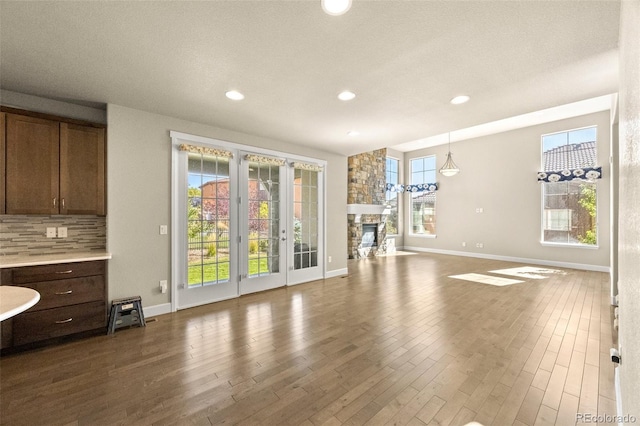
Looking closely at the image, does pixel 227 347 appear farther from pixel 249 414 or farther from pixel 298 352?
pixel 249 414

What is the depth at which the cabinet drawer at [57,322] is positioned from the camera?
249 centimetres

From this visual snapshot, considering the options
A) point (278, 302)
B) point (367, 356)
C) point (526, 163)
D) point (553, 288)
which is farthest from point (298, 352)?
point (526, 163)

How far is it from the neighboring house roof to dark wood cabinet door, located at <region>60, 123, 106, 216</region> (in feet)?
30.4

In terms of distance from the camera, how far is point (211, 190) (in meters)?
3.91

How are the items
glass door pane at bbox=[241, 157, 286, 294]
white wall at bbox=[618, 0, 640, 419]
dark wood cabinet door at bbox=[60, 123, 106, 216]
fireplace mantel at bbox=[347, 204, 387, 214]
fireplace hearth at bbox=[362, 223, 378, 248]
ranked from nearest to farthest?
white wall at bbox=[618, 0, 640, 419] < dark wood cabinet door at bbox=[60, 123, 106, 216] < glass door pane at bbox=[241, 157, 286, 294] < fireplace mantel at bbox=[347, 204, 387, 214] < fireplace hearth at bbox=[362, 223, 378, 248]

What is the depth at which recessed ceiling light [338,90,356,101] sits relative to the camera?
9.23 ft

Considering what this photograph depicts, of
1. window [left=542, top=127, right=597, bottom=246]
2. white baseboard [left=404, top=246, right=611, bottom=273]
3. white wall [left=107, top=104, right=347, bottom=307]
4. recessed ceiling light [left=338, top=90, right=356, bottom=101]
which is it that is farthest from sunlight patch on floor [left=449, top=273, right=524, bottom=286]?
white wall [left=107, top=104, right=347, bottom=307]

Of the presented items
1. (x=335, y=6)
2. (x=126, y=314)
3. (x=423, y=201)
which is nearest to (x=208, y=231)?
(x=126, y=314)

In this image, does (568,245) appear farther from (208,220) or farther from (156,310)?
(156,310)

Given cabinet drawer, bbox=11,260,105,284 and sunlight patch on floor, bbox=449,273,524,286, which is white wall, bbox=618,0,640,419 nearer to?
cabinet drawer, bbox=11,260,105,284

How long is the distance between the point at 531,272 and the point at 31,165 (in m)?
8.59

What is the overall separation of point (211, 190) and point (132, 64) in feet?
6.13

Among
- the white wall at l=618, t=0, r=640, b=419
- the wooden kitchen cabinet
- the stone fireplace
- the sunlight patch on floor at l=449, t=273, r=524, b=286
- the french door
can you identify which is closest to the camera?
the white wall at l=618, t=0, r=640, b=419

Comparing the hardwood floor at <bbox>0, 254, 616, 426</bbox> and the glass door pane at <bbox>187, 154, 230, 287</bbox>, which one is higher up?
the glass door pane at <bbox>187, 154, 230, 287</bbox>
